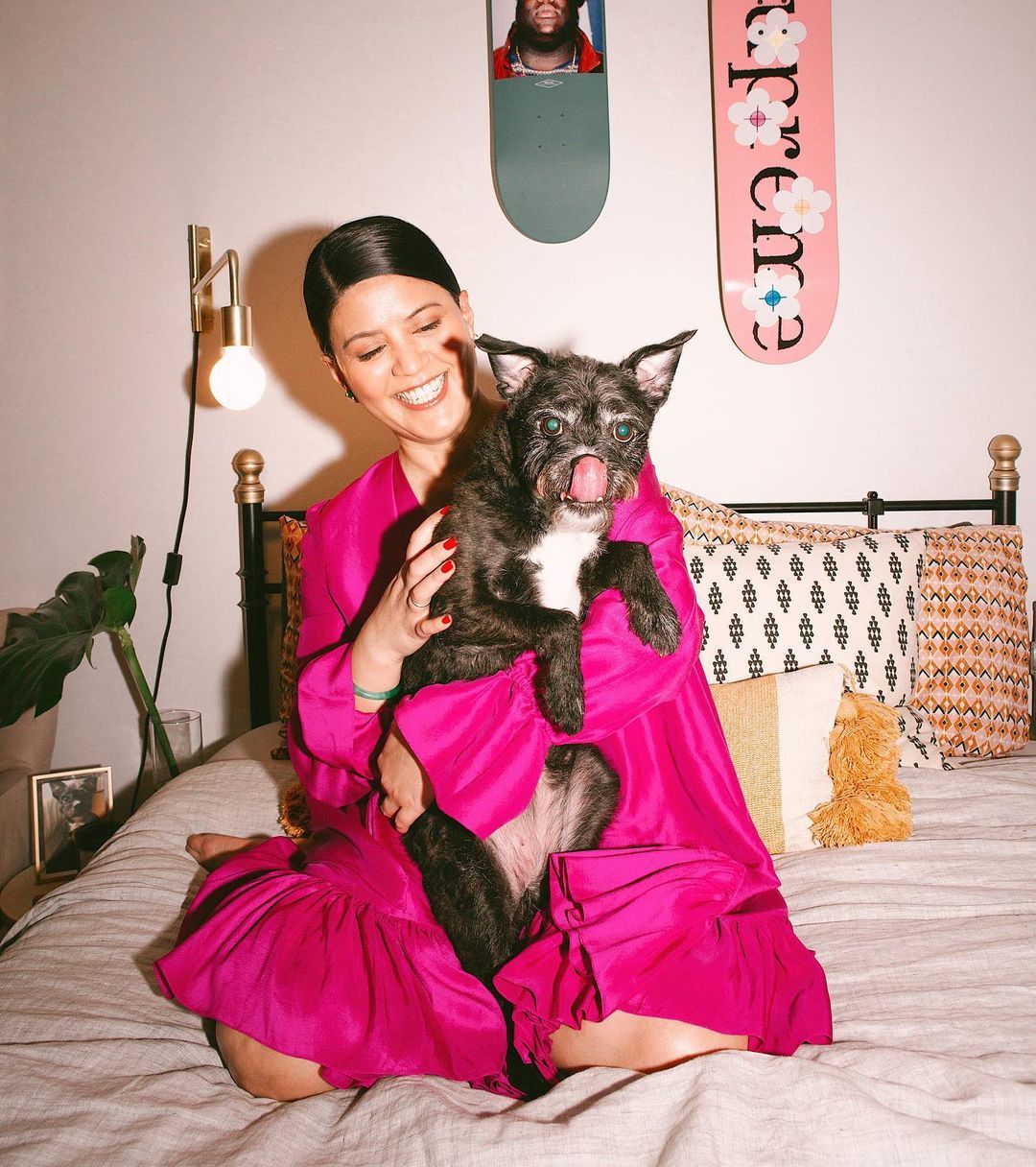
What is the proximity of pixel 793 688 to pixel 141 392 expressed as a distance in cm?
274

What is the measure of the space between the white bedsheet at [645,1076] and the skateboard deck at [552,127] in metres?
2.54

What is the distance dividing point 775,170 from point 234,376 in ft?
7.13

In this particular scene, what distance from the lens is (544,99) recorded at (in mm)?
3176

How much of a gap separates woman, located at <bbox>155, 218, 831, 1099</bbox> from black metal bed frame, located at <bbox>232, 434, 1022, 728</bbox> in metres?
1.37

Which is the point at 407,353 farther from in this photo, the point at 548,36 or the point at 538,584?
the point at 548,36

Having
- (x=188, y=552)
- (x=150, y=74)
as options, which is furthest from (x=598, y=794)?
(x=150, y=74)

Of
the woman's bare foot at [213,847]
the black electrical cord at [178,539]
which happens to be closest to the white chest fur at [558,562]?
the woman's bare foot at [213,847]

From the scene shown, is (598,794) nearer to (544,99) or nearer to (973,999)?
(973,999)

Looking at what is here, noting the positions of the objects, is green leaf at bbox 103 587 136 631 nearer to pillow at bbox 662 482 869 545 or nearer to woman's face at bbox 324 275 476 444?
woman's face at bbox 324 275 476 444

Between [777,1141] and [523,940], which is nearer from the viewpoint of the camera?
[777,1141]

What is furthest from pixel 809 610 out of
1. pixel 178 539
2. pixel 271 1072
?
pixel 178 539

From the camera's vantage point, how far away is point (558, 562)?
1.72 meters

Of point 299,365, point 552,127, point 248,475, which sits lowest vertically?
point 248,475

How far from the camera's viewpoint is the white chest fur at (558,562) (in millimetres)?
1700
